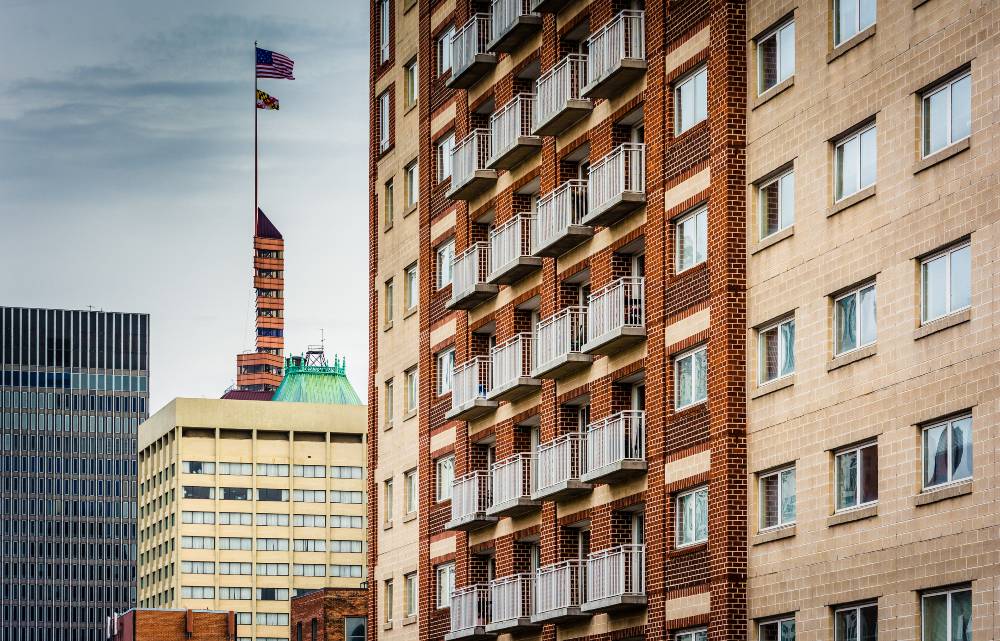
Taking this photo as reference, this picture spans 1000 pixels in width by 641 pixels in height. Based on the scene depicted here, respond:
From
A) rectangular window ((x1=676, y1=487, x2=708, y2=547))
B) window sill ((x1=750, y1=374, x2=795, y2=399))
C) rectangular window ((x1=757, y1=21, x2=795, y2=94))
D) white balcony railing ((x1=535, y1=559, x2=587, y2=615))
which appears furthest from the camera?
white balcony railing ((x1=535, y1=559, x2=587, y2=615))

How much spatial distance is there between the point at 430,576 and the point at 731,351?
2489 centimetres

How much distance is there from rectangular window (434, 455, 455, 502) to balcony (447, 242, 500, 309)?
607 cm

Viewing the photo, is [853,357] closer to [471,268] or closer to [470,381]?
[470,381]

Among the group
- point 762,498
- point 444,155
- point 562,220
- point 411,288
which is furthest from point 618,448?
point 411,288

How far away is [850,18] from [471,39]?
24.4m

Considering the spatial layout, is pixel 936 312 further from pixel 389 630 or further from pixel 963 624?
pixel 389 630

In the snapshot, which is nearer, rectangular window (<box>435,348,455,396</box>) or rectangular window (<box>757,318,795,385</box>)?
rectangular window (<box>757,318,795,385</box>)

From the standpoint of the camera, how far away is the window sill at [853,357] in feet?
148

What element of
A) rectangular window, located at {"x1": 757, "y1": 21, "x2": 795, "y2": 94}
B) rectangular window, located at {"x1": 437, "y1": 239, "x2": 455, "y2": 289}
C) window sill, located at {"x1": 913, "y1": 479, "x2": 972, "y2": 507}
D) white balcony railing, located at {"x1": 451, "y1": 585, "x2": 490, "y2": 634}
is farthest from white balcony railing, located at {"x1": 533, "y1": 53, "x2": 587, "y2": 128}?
window sill, located at {"x1": 913, "y1": 479, "x2": 972, "y2": 507}

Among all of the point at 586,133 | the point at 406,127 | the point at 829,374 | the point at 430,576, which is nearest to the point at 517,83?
the point at 586,133

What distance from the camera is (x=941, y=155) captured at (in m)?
42.9

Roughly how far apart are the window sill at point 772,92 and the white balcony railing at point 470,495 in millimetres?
20529

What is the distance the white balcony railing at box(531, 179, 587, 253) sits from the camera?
2414 inches

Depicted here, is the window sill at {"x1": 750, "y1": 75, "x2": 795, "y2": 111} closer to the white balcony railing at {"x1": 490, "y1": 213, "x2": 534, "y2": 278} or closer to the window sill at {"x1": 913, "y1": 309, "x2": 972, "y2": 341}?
the window sill at {"x1": 913, "y1": 309, "x2": 972, "y2": 341}
